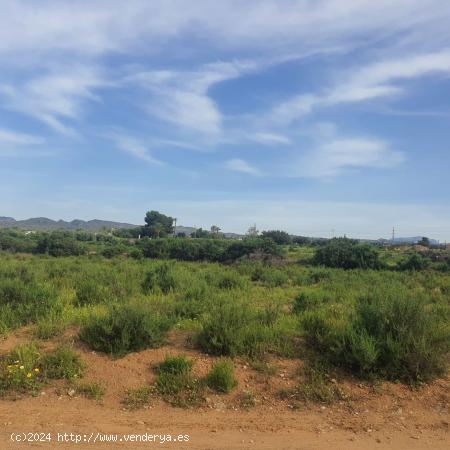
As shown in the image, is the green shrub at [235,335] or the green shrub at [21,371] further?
the green shrub at [235,335]

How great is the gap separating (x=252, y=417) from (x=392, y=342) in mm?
2290

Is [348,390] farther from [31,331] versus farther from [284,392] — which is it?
[31,331]

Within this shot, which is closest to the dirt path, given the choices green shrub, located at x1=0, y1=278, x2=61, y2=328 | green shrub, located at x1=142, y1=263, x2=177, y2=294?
green shrub, located at x1=0, y1=278, x2=61, y2=328

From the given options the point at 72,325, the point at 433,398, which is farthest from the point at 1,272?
the point at 433,398

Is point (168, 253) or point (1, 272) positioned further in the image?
point (168, 253)

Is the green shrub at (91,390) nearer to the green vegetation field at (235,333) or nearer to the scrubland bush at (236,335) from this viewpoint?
the green vegetation field at (235,333)

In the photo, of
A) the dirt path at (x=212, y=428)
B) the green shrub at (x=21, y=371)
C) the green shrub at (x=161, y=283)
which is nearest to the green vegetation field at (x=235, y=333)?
the green shrub at (x=21, y=371)

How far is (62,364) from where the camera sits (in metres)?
6.44

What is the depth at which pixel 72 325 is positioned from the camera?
8391 mm

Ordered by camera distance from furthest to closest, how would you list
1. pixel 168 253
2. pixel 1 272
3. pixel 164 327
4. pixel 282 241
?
pixel 282 241, pixel 168 253, pixel 1 272, pixel 164 327

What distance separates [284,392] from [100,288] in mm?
6777

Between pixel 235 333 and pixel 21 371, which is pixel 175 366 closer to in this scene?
pixel 235 333

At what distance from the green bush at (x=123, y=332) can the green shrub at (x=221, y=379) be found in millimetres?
1504

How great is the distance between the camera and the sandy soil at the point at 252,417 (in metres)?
4.87
